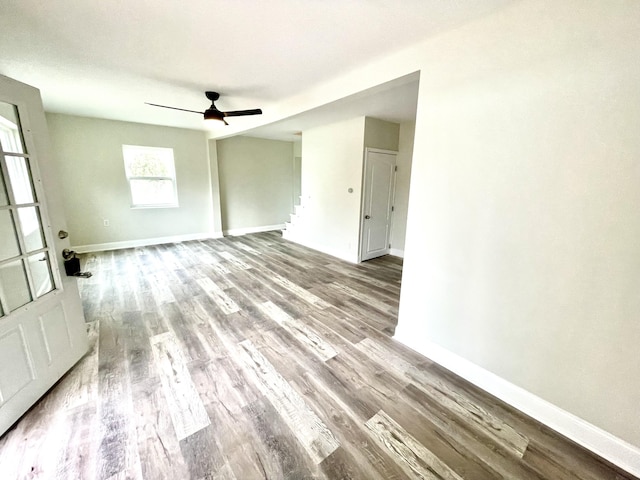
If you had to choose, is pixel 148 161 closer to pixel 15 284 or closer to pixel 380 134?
pixel 15 284

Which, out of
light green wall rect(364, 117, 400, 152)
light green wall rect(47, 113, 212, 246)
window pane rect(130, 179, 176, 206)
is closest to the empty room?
light green wall rect(364, 117, 400, 152)

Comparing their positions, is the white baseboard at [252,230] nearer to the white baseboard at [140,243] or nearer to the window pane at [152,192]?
the white baseboard at [140,243]

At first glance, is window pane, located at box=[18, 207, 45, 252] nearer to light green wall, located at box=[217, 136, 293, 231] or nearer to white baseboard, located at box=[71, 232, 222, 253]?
white baseboard, located at box=[71, 232, 222, 253]

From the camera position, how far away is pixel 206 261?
4781mm

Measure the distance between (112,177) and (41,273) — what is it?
4.38 metres

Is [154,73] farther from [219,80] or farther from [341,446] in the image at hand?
[341,446]

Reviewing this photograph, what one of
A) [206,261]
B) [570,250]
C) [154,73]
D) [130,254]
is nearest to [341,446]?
[570,250]

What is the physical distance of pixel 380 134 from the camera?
4.62 meters

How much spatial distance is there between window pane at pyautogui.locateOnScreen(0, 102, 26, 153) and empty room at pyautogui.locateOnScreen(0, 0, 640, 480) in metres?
0.01

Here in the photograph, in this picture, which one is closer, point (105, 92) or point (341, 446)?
point (341, 446)

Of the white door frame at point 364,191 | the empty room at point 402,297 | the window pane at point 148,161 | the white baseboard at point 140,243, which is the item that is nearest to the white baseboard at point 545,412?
the empty room at point 402,297

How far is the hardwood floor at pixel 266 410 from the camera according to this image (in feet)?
4.47

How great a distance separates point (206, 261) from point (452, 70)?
458 centimetres

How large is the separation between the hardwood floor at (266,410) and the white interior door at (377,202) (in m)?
2.05
